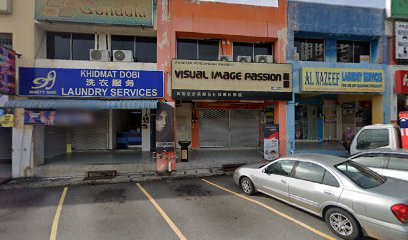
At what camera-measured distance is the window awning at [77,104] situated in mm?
9094

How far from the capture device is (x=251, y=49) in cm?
1272

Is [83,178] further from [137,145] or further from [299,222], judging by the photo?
[299,222]

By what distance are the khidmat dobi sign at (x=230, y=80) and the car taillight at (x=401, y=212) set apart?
25.6 feet

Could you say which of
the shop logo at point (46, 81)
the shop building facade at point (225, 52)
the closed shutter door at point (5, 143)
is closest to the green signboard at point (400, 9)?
the shop building facade at point (225, 52)

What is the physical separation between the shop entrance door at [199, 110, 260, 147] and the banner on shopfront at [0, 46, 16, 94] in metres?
9.45

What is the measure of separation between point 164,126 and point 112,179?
310cm

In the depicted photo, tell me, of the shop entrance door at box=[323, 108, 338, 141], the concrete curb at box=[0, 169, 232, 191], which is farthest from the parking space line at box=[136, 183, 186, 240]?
the shop entrance door at box=[323, 108, 338, 141]

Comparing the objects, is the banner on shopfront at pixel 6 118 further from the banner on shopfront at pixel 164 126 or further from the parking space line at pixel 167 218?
the parking space line at pixel 167 218

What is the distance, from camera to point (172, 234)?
4812 mm

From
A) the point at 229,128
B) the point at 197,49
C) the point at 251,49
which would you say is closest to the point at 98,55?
the point at 197,49

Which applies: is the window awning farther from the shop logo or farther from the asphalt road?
the asphalt road

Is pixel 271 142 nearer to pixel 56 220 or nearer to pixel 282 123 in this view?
pixel 282 123

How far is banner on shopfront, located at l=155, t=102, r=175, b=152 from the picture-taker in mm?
10289

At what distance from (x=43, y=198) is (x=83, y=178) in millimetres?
2034
